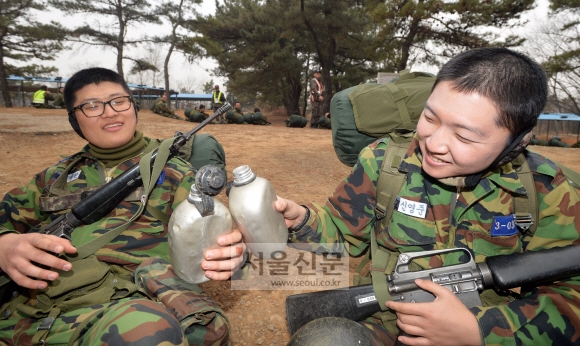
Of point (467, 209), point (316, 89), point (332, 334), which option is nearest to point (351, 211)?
point (467, 209)

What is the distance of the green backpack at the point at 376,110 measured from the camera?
208cm

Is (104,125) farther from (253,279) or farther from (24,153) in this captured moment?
(24,153)

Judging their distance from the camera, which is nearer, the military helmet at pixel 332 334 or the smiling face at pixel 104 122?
the military helmet at pixel 332 334

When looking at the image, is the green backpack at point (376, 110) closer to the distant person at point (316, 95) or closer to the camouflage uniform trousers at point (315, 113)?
the distant person at point (316, 95)

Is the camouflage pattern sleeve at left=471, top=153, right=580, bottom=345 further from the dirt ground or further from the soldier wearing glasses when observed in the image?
the dirt ground

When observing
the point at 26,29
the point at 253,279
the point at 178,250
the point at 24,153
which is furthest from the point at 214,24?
the point at 178,250

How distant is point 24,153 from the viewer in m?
7.17

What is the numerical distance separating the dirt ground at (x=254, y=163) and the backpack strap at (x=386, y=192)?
1.09 meters

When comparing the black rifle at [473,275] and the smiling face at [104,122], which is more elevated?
the smiling face at [104,122]

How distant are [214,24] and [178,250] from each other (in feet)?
70.5

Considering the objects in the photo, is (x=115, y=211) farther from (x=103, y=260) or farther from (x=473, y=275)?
(x=473, y=275)

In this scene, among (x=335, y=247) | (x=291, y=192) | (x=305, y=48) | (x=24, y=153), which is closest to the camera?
(x=335, y=247)

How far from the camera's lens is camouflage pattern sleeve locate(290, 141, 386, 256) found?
1.75m

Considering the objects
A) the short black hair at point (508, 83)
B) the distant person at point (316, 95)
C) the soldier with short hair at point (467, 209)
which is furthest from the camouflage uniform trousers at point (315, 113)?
the short black hair at point (508, 83)
